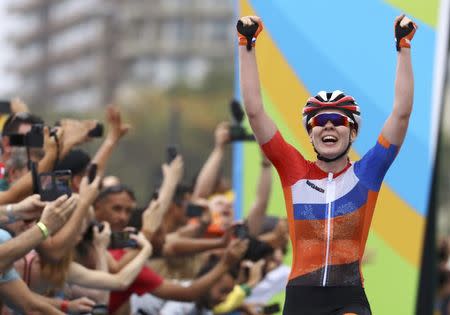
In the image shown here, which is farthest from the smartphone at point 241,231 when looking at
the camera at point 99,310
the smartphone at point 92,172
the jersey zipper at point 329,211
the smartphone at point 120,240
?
the jersey zipper at point 329,211

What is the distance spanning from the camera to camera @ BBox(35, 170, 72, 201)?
10.3 m

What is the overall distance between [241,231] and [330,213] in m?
3.16

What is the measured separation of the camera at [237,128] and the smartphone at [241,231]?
143 cm

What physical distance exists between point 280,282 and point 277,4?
2324 millimetres

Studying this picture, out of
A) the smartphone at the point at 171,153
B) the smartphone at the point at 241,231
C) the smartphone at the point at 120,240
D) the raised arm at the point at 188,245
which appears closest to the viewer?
the smartphone at the point at 120,240

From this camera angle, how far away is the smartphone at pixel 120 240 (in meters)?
11.7

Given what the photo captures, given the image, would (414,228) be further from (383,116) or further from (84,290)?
(84,290)

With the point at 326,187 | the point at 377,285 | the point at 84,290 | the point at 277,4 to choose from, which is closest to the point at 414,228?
the point at 377,285

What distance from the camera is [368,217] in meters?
10.0

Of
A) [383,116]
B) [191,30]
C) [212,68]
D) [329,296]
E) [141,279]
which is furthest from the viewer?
[191,30]

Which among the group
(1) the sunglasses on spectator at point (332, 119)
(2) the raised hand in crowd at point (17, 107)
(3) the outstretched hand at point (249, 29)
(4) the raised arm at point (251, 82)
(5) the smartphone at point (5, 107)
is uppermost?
(3) the outstretched hand at point (249, 29)

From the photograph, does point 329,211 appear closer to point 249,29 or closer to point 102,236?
point 249,29

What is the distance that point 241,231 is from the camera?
42.9ft

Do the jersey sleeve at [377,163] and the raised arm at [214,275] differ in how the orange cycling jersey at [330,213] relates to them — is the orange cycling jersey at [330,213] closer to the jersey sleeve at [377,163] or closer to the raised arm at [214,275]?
the jersey sleeve at [377,163]
